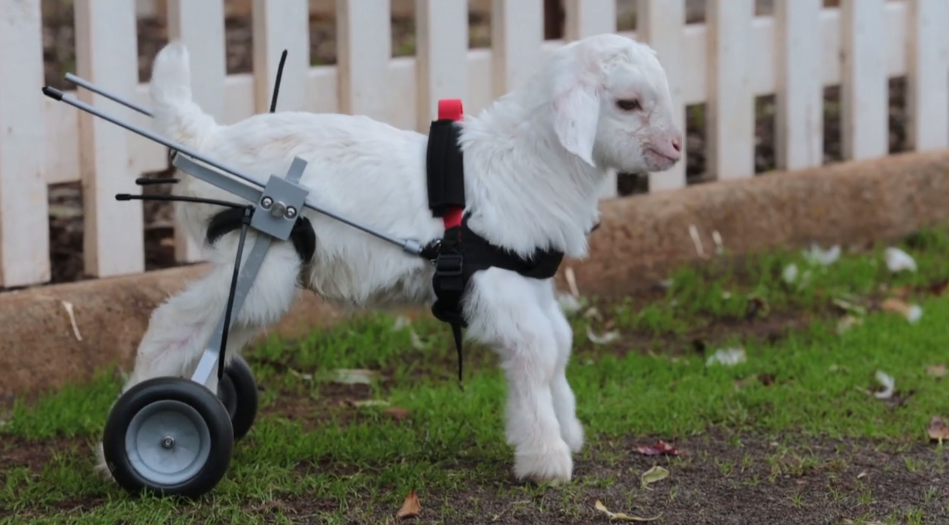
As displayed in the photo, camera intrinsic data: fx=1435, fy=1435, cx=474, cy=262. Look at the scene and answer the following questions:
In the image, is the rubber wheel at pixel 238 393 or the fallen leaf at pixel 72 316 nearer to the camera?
the rubber wheel at pixel 238 393

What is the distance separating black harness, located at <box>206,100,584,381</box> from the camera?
12.3 feet

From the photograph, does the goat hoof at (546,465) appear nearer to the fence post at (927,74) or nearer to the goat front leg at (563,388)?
the goat front leg at (563,388)

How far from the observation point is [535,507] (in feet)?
12.3

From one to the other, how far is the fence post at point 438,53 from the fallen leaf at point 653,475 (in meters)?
1.98

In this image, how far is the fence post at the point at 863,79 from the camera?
6.61 meters

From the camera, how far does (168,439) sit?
3.69m

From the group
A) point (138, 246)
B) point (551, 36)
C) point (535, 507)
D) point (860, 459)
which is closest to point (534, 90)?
point (535, 507)

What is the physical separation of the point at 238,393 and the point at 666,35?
273cm

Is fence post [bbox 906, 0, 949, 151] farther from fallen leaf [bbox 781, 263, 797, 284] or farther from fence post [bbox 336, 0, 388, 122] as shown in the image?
fence post [bbox 336, 0, 388, 122]

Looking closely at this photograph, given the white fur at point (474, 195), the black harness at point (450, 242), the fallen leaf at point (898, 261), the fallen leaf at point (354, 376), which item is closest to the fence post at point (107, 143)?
the fallen leaf at point (354, 376)

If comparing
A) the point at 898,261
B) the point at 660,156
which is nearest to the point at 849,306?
the point at 898,261

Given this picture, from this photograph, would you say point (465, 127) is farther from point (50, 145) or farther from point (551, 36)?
point (551, 36)

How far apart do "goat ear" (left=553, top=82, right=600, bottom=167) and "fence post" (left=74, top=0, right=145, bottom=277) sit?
1.81m

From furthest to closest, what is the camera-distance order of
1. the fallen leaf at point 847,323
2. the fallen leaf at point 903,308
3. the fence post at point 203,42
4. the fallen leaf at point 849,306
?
the fallen leaf at point 849,306, the fallen leaf at point 903,308, the fallen leaf at point 847,323, the fence post at point 203,42
